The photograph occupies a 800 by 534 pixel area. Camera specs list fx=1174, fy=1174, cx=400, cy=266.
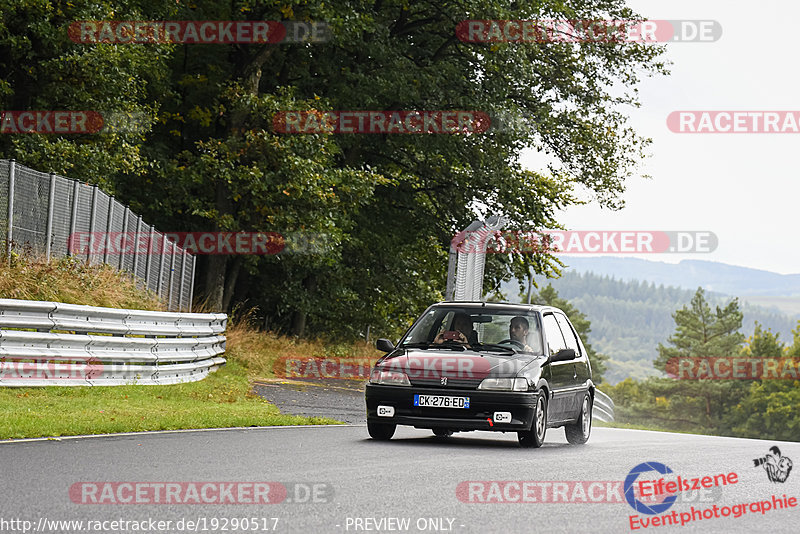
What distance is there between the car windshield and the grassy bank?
2.17 m

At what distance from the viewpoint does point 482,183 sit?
1372 inches

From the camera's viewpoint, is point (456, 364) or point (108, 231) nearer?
point (456, 364)

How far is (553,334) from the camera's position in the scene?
47.5 feet

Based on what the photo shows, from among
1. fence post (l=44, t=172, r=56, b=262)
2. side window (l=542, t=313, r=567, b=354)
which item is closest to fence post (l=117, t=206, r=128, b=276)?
fence post (l=44, t=172, r=56, b=262)

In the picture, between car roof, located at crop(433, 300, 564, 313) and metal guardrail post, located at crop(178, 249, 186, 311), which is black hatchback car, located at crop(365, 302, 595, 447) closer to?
car roof, located at crop(433, 300, 564, 313)

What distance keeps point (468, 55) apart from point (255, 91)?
→ 7.36 metres

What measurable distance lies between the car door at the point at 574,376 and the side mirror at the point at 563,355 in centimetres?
53

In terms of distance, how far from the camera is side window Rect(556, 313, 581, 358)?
15070 mm

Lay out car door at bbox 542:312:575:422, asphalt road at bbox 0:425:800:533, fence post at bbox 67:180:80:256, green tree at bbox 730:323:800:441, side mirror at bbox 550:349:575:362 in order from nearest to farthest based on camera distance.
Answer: asphalt road at bbox 0:425:800:533 < car door at bbox 542:312:575:422 < side mirror at bbox 550:349:575:362 < fence post at bbox 67:180:80:256 < green tree at bbox 730:323:800:441

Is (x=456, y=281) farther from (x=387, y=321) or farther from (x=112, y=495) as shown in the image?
(x=112, y=495)

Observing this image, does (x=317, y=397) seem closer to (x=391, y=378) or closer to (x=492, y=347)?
(x=492, y=347)

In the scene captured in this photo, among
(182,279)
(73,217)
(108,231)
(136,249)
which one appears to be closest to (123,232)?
(136,249)

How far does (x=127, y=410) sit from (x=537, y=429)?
16.4 feet

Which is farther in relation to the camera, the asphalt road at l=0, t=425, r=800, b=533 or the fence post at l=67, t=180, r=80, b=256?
the fence post at l=67, t=180, r=80, b=256
